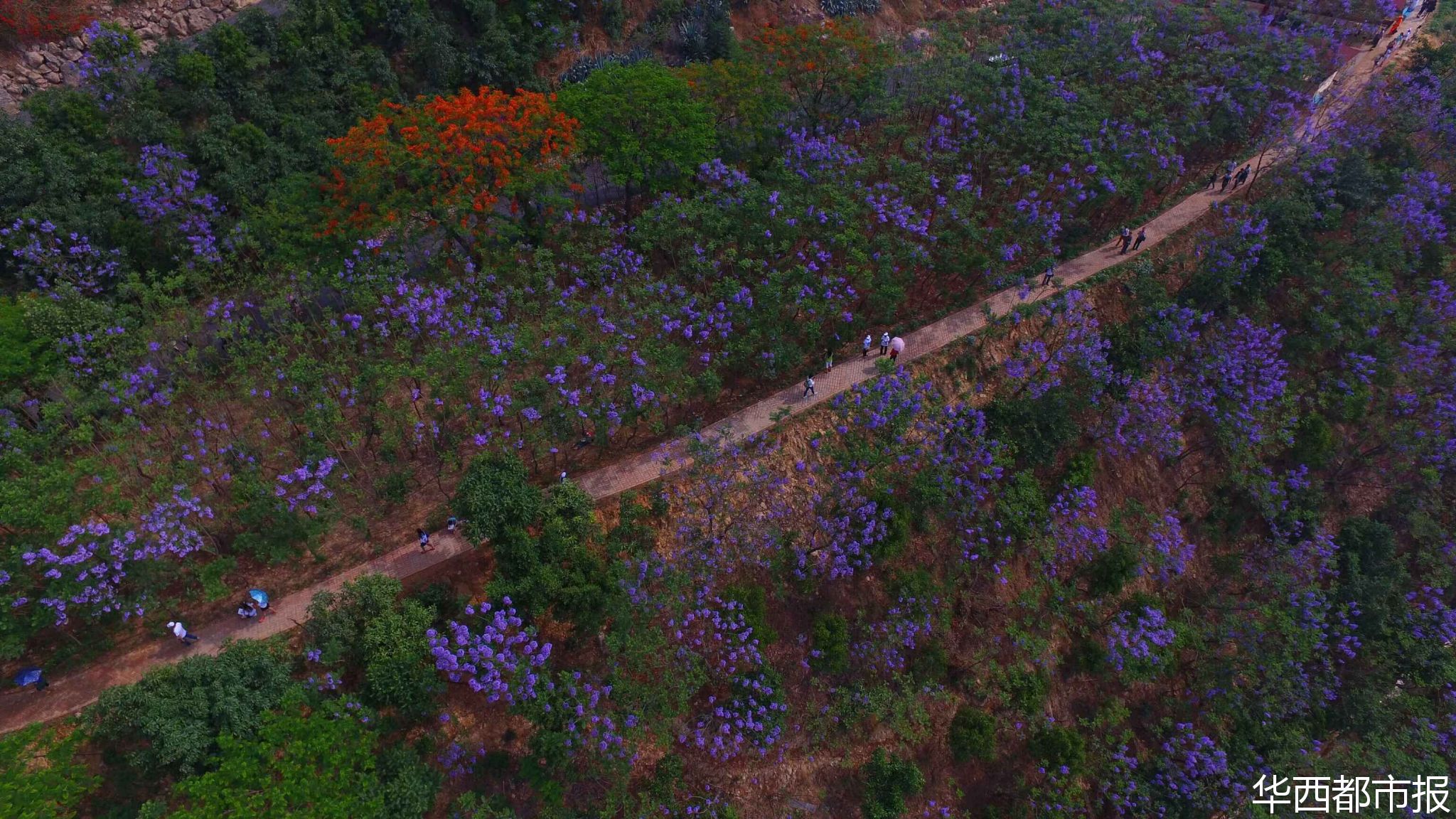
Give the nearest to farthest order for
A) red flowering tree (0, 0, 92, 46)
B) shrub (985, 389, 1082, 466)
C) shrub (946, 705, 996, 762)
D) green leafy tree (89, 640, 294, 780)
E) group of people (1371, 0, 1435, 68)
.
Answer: green leafy tree (89, 640, 294, 780) < shrub (946, 705, 996, 762) < red flowering tree (0, 0, 92, 46) < shrub (985, 389, 1082, 466) < group of people (1371, 0, 1435, 68)

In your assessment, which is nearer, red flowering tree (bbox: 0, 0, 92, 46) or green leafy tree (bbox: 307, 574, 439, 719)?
green leafy tree (bbox: 307, 574, 439, 719)

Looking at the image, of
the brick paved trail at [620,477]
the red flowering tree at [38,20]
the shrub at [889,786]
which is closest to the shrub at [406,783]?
the brick paved trail at [620,477]

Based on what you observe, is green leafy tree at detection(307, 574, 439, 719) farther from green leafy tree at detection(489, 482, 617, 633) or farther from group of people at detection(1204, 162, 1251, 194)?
group of people at detection(1204, 162, 1251, 194)

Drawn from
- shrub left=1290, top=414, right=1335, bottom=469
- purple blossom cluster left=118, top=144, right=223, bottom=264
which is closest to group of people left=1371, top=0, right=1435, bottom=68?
shrub left=1290, top=414, right=1335, bottom=469

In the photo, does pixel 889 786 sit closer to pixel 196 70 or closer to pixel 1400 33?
pixel 196 70

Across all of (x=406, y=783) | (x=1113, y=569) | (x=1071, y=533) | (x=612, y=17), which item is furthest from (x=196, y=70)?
(x=1113, y=569)

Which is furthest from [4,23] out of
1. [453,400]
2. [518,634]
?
[518,634]
